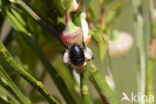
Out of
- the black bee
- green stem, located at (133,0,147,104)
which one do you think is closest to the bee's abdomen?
the black bee

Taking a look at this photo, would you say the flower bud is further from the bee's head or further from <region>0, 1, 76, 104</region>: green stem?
<region>0, 1, 76, 104</region>: green stem

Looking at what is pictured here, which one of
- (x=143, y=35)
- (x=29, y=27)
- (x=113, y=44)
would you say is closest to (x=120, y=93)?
(x=113, y=44)

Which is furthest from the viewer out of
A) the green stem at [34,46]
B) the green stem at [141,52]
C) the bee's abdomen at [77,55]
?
the green stem at [141,52]

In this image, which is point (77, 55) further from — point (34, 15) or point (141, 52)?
point (141, 52)

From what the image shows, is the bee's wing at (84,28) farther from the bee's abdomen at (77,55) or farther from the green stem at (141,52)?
the green stem at (141,52)

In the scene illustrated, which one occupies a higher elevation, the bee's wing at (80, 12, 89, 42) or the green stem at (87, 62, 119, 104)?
the bee's wing at (80, 12, 89, 42)

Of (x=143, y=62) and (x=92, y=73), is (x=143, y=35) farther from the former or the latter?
(x=92, y=73)

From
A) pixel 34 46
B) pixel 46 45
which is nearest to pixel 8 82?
pixel 34 46

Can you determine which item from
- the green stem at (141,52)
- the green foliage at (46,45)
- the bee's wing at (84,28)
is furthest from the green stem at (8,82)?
the green stem at (141,52)
